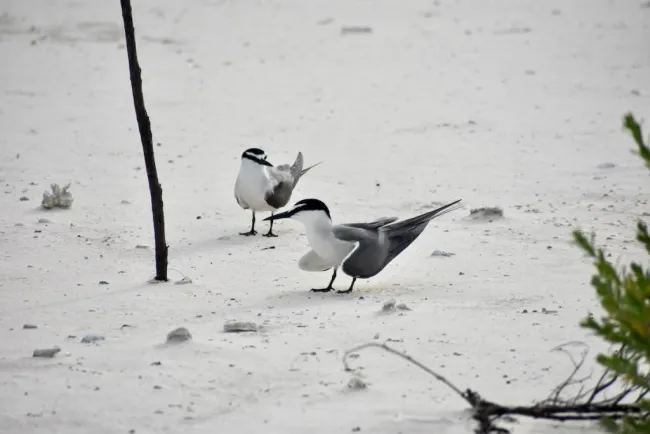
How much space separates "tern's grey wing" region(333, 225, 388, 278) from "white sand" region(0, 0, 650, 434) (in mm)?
145

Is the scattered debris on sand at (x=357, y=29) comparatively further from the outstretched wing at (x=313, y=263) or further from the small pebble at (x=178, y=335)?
the small pebble at (x=178, y=335)

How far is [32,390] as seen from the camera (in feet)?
14.8

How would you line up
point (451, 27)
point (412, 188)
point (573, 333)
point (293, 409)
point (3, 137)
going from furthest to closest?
1. point (451, 27)
2. point (3, 137)
3. point (412, 188)
4. point (573, 333)
5. point (293, 409)

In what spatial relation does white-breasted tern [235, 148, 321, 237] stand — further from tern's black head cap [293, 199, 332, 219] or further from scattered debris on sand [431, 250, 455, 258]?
scattered debris on sand [431, 250, 455, 258]

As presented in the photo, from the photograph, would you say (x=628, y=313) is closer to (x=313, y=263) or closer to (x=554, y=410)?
(x=554, y=410)

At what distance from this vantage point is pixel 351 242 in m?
6.29

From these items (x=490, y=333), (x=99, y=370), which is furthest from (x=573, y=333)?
(x=99, y=370)

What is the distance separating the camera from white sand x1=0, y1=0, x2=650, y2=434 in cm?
459

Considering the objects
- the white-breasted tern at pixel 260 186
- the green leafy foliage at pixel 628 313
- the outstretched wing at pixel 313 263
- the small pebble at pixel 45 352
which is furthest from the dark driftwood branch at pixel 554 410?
the white-breasted tern at pixel 260 186

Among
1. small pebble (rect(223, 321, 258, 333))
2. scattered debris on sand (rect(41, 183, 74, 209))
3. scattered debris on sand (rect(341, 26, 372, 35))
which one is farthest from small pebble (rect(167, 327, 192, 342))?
scattered debris on sand (rect(341, 26, 372, 35))

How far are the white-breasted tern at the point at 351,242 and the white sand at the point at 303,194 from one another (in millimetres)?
164

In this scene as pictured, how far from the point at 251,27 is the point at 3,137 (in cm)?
573

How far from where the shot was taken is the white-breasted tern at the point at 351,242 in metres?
6.27

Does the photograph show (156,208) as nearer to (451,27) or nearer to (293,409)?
(293,409)
